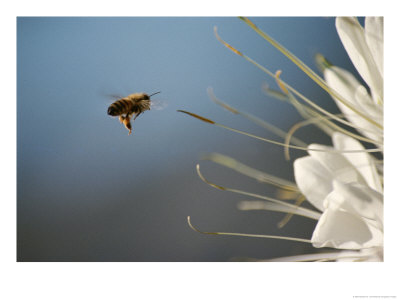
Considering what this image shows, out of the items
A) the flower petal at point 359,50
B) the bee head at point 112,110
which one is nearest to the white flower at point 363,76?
the flower petal at point 359,50

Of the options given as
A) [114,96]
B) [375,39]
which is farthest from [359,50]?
[114,96]

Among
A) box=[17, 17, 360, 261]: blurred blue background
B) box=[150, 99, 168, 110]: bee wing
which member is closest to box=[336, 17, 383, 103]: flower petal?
→ box=[17, 17, 360, 261]: blurred blue background

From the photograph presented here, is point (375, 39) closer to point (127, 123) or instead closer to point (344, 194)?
point (344, 194)

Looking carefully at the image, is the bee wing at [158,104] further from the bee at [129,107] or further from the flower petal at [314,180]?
the flower petal at [314,180]

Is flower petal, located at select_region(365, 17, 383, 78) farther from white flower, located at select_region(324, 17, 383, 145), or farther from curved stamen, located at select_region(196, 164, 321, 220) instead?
curved stamen, located at select_region(196, 164, 321, 220)

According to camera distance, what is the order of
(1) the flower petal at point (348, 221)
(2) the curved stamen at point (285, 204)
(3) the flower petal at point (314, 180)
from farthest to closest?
(2) the curved stamen at point (285, 204) → (3) the flower petal at point (314, 180) → (1) the flower petal at point (348, 221)
